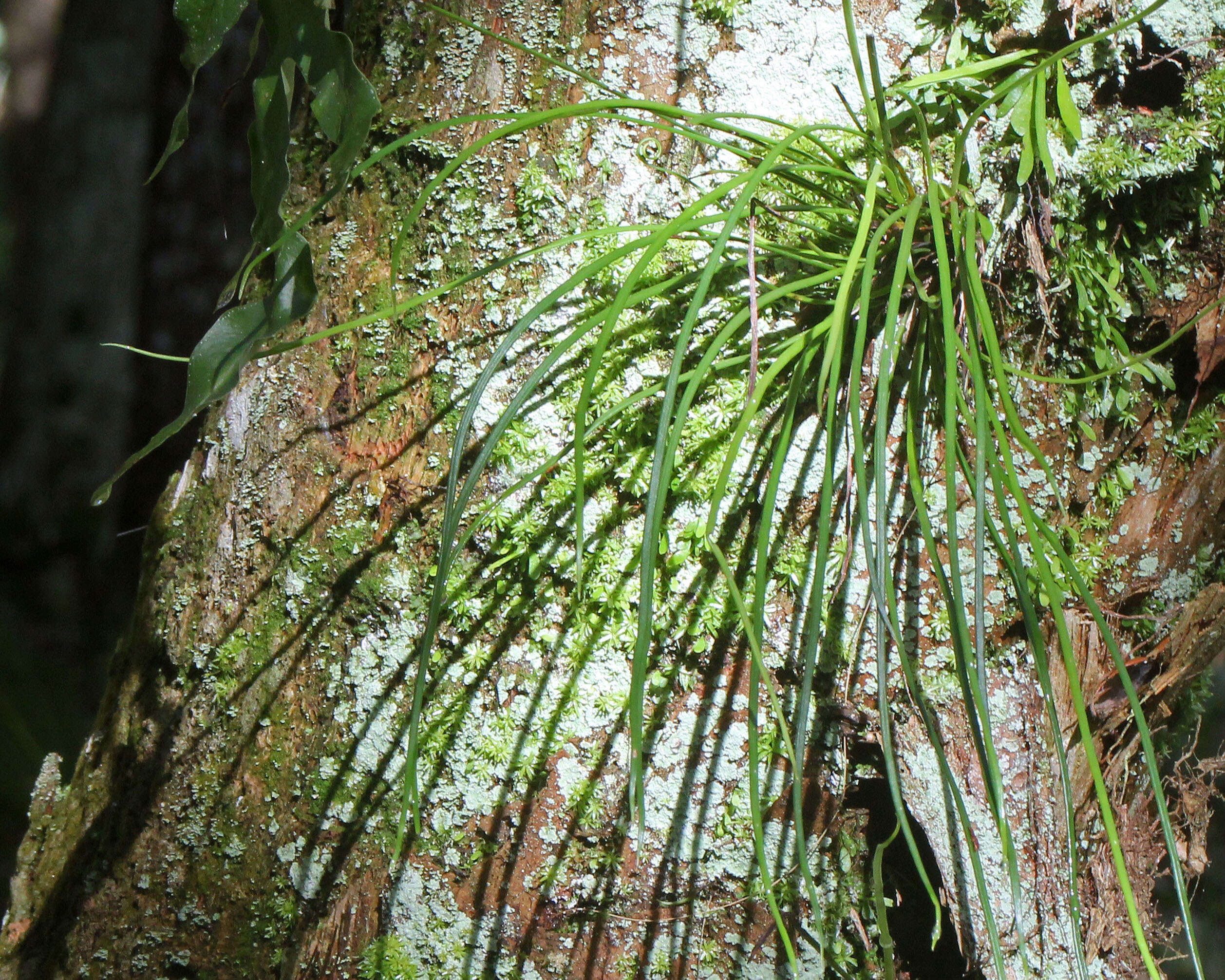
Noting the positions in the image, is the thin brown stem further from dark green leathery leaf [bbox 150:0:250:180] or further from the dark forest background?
the dark forest background

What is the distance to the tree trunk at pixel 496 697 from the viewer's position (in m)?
0.60

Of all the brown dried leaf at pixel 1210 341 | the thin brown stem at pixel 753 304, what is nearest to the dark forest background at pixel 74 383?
the thin brown stem at pixel 753 304

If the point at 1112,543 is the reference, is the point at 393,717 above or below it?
below

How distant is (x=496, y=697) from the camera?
621mm

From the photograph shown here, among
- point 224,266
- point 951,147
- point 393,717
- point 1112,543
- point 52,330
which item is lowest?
point 393,717

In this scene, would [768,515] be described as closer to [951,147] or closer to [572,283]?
[572,283]

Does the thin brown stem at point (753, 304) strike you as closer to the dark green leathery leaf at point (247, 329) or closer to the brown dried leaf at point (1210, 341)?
the dark green leathery leaf at point (247, 329)

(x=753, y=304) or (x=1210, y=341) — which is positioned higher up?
(x=1210, y=341)

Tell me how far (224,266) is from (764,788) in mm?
1643

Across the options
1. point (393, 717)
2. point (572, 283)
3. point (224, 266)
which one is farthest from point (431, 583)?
point (224, 266)

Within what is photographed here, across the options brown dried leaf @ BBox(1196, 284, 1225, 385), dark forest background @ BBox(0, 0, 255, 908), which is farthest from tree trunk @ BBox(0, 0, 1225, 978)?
dark forest background @ BBox(0, 0, 255, 908)

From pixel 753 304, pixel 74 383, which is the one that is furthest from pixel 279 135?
pixel 74 383

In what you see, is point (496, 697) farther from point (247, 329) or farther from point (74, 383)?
point (74, 383)

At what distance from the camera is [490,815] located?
2.00ft
